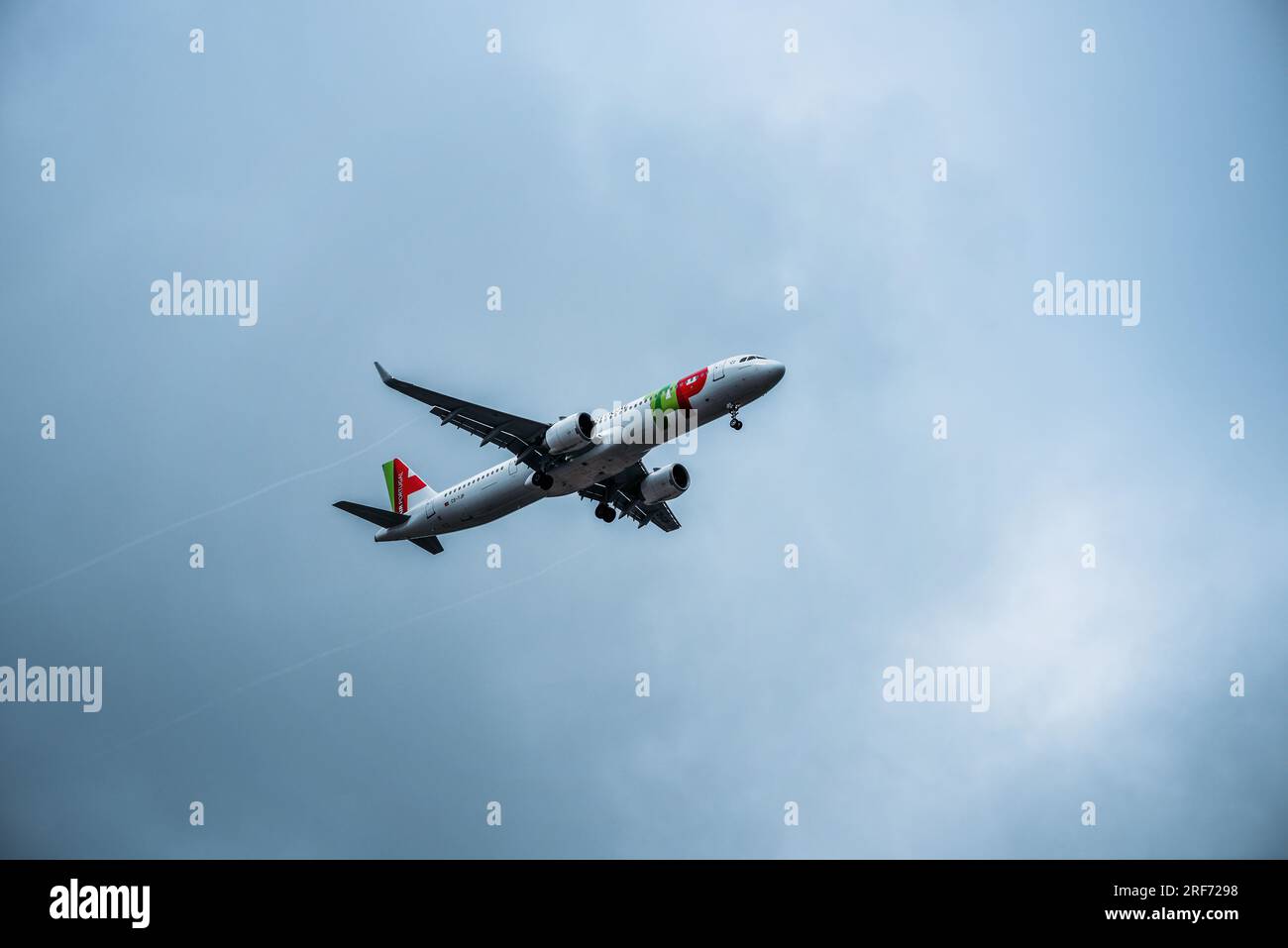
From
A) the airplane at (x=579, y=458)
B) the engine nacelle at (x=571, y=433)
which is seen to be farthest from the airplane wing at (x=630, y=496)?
the engine nacelle at (x=571, y=433)

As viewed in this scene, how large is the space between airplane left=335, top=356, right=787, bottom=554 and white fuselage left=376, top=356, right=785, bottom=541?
45 millimetres

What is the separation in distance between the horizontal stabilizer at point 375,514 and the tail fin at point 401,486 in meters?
2.62

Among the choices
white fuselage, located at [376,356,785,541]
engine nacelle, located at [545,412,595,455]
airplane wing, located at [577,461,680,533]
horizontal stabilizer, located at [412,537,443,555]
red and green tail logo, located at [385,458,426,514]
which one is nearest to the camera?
white fuselage, located at [376,356,785,541]

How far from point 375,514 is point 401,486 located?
5361 mm

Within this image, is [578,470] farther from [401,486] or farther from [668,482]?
[401,486]

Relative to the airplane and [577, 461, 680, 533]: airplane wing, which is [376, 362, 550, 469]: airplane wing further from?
[577, 461, 680, 533]: airplane wing

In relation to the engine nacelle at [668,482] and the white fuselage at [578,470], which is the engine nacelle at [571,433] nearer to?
the white fuselage at [578,470]

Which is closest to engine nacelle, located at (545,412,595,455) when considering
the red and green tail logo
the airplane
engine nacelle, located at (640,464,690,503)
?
the airplane

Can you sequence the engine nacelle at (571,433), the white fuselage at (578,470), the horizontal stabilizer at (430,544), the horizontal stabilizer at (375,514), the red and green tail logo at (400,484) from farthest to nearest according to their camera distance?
1. the red and green tail logo at (400,484)
2. the horizontal stabilizer at (430,544)
3. the horizontal stabilizer at (375,514)
4. the engine nacelle at (571,433)
5. the white fuselage at (578,470)

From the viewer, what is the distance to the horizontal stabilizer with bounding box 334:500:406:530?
213ft

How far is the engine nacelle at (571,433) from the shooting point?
58.2 meters
